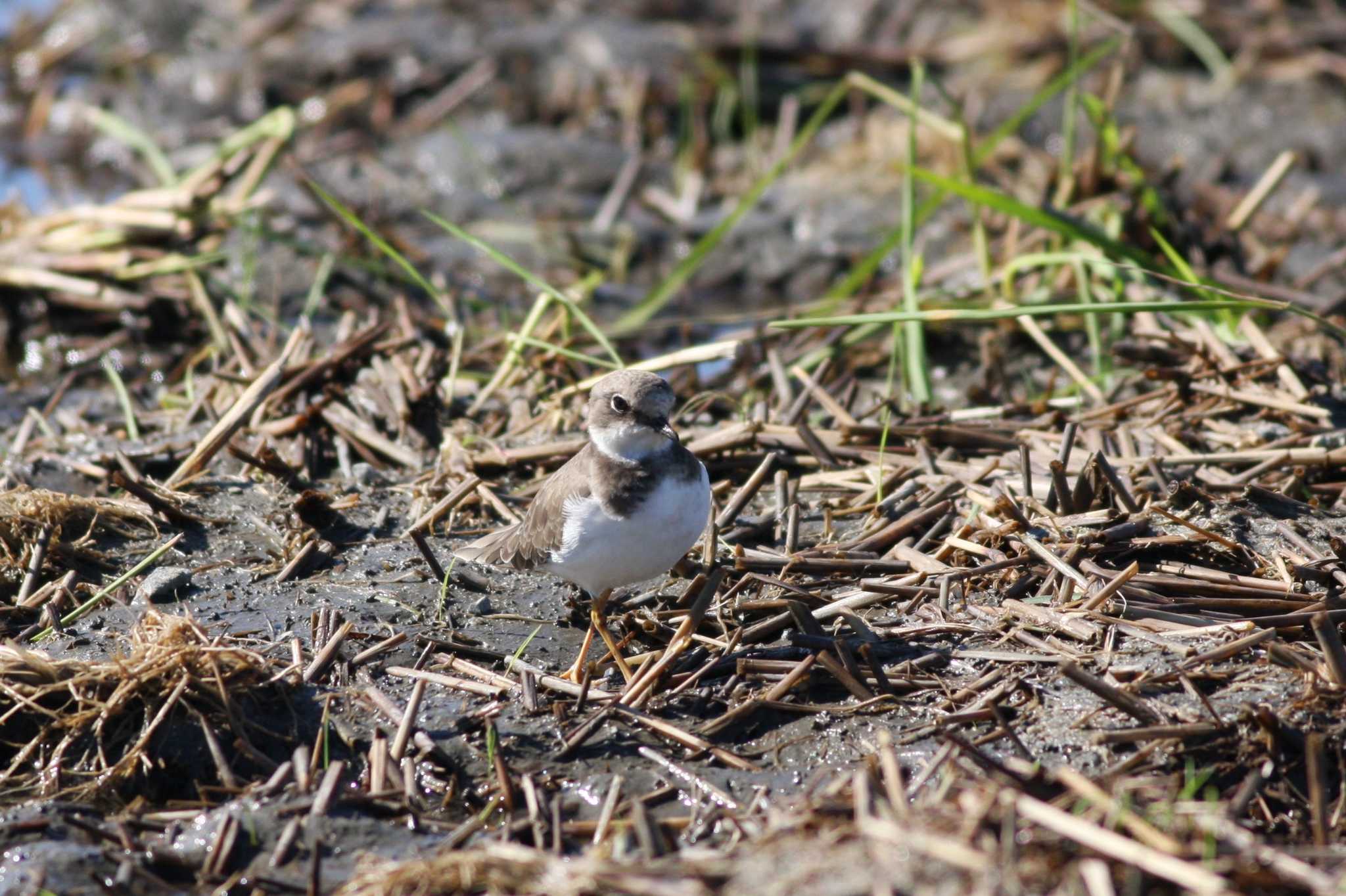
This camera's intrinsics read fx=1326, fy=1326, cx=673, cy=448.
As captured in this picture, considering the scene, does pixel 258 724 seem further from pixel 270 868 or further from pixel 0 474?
pixel 0 474

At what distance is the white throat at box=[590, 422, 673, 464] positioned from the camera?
15.6ft

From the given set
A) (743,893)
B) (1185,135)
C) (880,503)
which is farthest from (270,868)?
(1185,135)

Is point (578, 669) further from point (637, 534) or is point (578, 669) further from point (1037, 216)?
point (1037, 216)

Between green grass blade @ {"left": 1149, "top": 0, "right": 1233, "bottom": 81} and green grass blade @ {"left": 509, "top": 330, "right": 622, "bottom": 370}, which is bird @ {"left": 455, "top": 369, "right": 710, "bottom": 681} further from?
green grass blade @ {"left": 1149, "top": 0, "right": 1233, "bottom": 81}

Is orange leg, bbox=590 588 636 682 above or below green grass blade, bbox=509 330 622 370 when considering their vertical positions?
below

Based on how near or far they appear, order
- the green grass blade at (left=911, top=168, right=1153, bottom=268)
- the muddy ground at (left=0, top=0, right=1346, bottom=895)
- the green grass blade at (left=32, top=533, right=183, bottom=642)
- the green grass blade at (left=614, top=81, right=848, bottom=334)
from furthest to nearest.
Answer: the green grass blade at (left=614, top=81, right=848, bottom=334)
the green grass blade at (left=911, top=168, right=1153, bottom=268)
the green grass blade at (left=32, top=533, right=183, bottom=642)
the muddy ground at (left=0, top=0, right=1346, bottom=895)

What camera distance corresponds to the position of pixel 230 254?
25.9ft

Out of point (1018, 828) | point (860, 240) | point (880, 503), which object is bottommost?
point (860, 240)

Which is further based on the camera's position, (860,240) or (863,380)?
(860,240)

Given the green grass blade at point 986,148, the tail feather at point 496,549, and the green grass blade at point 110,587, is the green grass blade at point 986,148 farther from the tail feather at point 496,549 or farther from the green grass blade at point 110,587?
the green grass blade at point 110,587

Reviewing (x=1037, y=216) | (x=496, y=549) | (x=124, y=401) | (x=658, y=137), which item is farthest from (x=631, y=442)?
(x=658, y=137)

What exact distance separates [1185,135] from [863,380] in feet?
14.3

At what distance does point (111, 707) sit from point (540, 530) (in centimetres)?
157

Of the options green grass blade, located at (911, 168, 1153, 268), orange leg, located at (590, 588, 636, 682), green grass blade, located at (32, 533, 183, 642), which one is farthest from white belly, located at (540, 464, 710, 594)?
green grass blade, located at (911, 168, 1153, 268)
